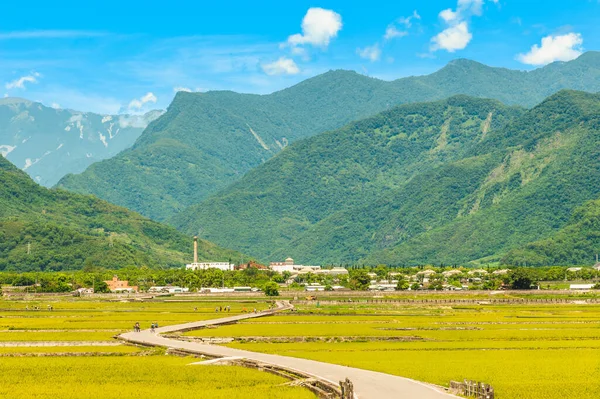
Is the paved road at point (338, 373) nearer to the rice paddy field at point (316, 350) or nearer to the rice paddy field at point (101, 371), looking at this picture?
the rice paddy field at point (101, 371)

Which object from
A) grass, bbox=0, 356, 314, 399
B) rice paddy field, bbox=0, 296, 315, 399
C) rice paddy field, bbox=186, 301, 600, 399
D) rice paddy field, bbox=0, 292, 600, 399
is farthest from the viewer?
rice paddy field, bbox=186, 301, 600, 399

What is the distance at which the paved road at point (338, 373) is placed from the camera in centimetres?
5241

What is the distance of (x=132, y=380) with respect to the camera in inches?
2474

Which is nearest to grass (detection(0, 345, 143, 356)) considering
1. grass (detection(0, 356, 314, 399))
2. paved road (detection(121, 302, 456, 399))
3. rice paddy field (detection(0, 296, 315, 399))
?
rice paddy field (detection(0, 296, 315, 399))

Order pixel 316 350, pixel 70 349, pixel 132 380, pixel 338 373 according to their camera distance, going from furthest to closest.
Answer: pixel 70 349
pixel 316 350
pixel 132 380
pixel 338 373

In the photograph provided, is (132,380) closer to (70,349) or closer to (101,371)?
(101,371)

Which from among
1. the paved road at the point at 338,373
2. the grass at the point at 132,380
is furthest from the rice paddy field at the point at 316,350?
the paved road at the point at 338,373

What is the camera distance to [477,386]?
51.5m

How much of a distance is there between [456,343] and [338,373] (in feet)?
95.3

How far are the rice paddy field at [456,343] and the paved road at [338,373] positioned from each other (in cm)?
293

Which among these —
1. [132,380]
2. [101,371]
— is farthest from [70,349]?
[132,380]

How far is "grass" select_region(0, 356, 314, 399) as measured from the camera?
185 feet

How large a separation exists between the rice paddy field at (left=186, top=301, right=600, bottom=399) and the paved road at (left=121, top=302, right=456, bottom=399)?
293 cm

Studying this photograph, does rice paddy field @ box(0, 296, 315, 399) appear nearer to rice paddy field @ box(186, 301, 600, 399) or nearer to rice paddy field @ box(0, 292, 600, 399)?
rice paddy field @ box(0, 292, 600, 399)
